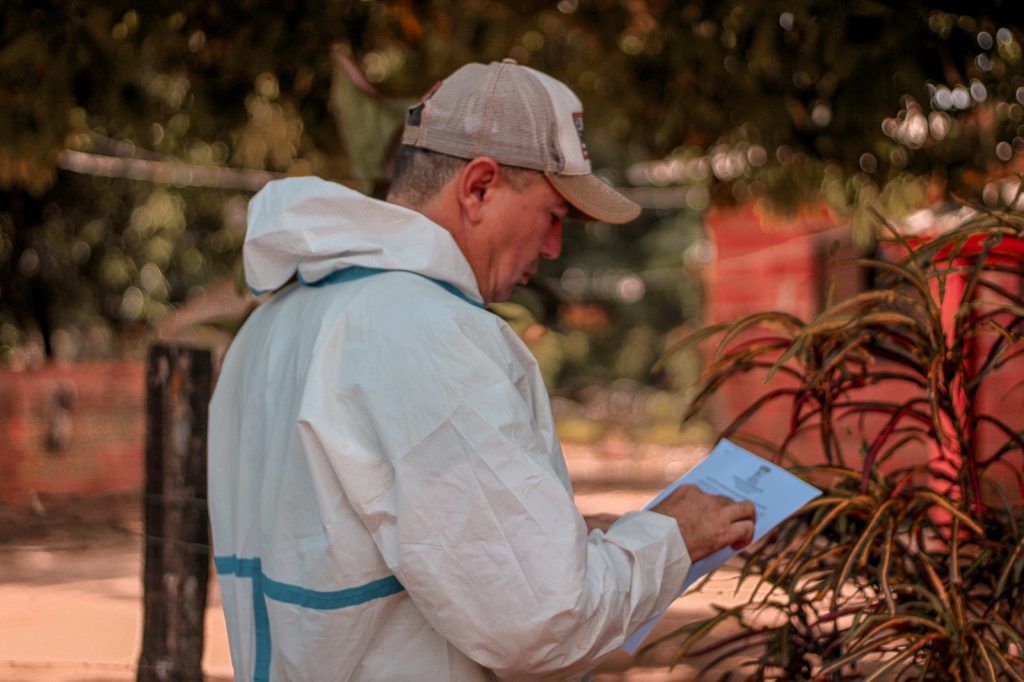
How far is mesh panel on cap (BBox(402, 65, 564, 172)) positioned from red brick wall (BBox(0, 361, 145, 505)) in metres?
11.2

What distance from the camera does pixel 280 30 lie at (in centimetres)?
467

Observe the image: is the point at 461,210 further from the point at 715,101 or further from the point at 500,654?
the point at 715,101

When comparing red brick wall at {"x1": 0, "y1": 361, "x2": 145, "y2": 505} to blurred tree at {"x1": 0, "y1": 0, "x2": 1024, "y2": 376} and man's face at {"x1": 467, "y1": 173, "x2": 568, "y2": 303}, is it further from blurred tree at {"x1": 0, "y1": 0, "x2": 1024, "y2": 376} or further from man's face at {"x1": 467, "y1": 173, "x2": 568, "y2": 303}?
man's face at {"x1": 467, "y1": 173, "x2": 568, "y2": 303}

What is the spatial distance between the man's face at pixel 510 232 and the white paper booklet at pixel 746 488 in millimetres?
386

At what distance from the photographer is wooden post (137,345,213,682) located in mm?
4141

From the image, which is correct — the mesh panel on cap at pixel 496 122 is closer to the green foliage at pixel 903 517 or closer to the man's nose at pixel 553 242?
the man's nose at pixel 553 242

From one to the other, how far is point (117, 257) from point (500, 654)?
15.1m

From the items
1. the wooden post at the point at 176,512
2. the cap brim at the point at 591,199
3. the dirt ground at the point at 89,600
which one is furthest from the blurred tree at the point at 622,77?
the cap brim at the point at 591,199

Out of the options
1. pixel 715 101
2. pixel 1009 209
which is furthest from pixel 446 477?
pixel 715 101

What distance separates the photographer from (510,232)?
2.03 meters

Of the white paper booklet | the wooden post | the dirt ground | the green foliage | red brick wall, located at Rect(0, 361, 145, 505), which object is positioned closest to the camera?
the white paper booklet

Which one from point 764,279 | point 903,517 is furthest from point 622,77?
point 764,279

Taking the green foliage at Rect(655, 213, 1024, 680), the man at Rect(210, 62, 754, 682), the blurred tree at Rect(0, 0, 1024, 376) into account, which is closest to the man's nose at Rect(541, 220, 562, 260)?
the man at Rect(210, 62, 754, 682)

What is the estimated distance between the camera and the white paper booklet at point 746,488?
81.8 inches
